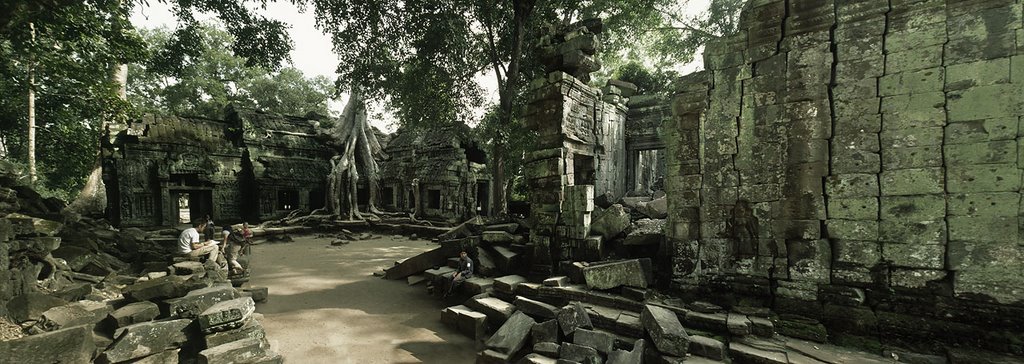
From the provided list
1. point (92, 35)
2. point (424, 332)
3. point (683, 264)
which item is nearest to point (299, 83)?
point (92, 35)

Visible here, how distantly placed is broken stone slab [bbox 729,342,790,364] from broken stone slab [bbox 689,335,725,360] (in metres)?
0.12

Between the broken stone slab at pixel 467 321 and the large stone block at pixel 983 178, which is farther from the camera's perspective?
the broken stone slab at pixel 467 321

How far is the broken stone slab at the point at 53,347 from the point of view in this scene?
297 cm

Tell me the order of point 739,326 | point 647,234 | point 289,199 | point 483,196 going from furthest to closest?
point 483,196 → point 289,199 → point 647,234 → point 739,326

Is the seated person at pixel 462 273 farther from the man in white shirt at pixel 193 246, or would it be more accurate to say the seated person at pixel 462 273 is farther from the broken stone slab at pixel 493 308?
the man in white shirt at pixel 193 246

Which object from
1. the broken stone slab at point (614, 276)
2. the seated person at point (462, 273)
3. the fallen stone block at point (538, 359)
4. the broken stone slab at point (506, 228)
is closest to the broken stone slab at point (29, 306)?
the seated person at point (462, 273)

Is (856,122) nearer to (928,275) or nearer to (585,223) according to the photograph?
(928,275)

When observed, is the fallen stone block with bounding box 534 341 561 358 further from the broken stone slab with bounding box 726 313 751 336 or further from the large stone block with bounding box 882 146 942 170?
the large stone block with bounding box 882 146 942 170

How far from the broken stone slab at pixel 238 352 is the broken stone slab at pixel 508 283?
321cm

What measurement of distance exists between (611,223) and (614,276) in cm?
123

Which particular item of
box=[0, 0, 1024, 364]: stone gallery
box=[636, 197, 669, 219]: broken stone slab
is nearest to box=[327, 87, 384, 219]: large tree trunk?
box=[0, 0, 1024, 364]: stone gallery

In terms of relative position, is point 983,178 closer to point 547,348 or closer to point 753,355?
point 753,355

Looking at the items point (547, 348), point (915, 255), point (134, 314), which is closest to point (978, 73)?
point (915, 255)

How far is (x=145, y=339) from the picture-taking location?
364 centimetres
